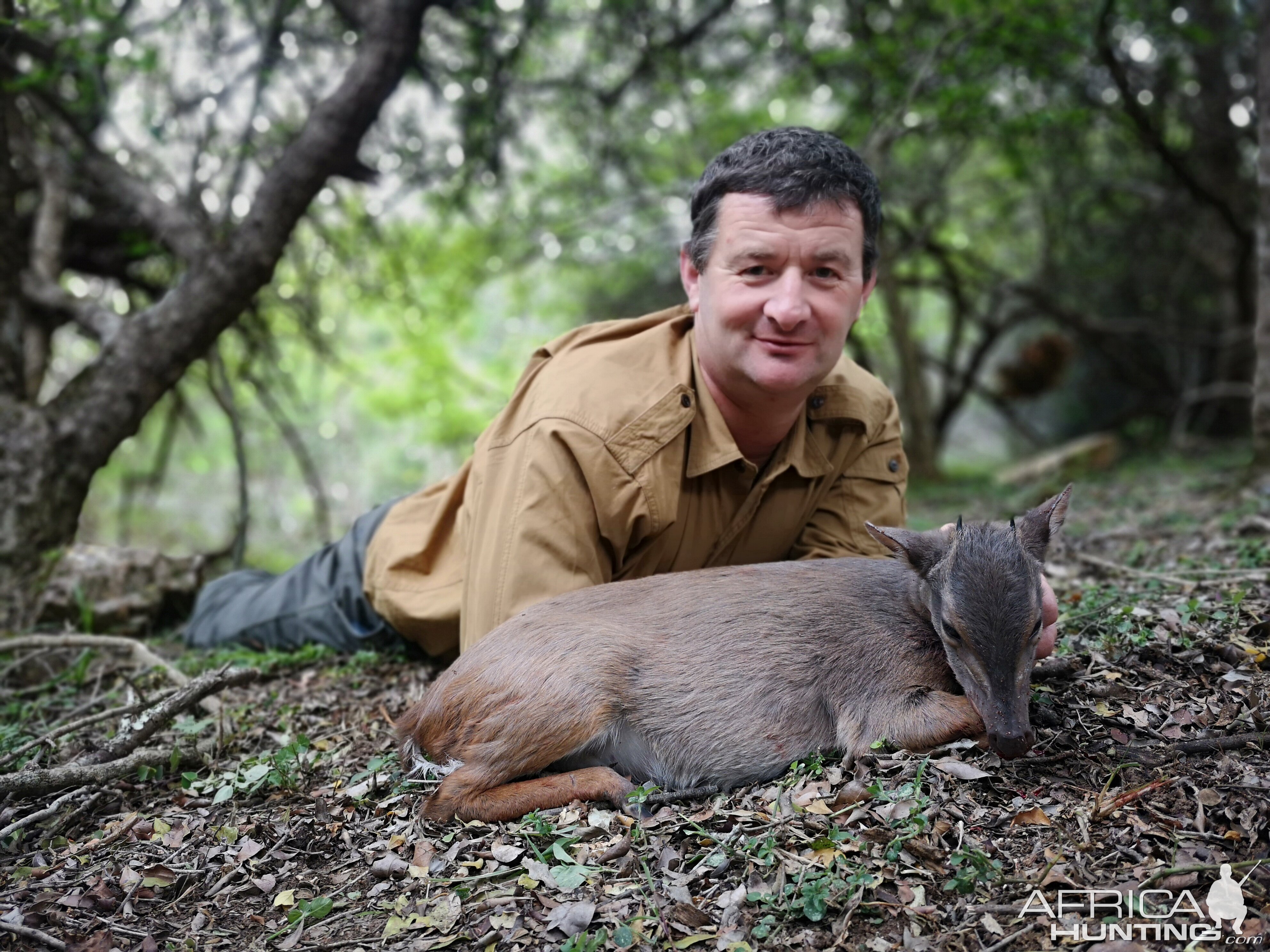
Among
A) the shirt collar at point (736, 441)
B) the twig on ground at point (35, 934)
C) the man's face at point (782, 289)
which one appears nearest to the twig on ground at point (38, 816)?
the twig on ground at point (35, 934)

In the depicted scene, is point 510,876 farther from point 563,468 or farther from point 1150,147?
point 1150,147

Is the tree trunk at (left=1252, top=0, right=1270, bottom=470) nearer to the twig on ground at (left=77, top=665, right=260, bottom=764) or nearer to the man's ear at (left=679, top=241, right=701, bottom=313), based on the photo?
the man's ear at (left=679, top=241, right=701, bottom=313)

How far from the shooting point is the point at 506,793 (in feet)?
10.6

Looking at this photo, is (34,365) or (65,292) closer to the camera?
(65,292)

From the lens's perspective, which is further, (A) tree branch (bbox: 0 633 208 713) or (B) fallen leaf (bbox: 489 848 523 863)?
(A) tree branch (bbox: 0 633 208 713)

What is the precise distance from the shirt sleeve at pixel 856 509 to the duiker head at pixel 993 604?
1.28 meters

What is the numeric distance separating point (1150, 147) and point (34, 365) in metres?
12.0

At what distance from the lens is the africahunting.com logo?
2.37 m

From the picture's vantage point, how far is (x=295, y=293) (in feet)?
30.4

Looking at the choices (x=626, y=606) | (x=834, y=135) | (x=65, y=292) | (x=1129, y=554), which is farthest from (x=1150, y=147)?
(x=65, y=292)

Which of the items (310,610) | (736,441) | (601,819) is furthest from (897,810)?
(310,610)

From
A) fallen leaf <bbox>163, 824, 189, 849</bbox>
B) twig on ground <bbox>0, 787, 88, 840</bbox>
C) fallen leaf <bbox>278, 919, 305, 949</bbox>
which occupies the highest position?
twig on ground <bbox>0, 787, 88, 840</bbox>

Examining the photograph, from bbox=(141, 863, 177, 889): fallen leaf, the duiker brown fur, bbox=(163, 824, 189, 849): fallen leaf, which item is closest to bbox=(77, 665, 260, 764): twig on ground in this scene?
bbox=(163, 824, 189, 849): fallen leaf

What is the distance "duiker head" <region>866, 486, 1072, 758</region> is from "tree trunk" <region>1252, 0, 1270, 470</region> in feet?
12.7
